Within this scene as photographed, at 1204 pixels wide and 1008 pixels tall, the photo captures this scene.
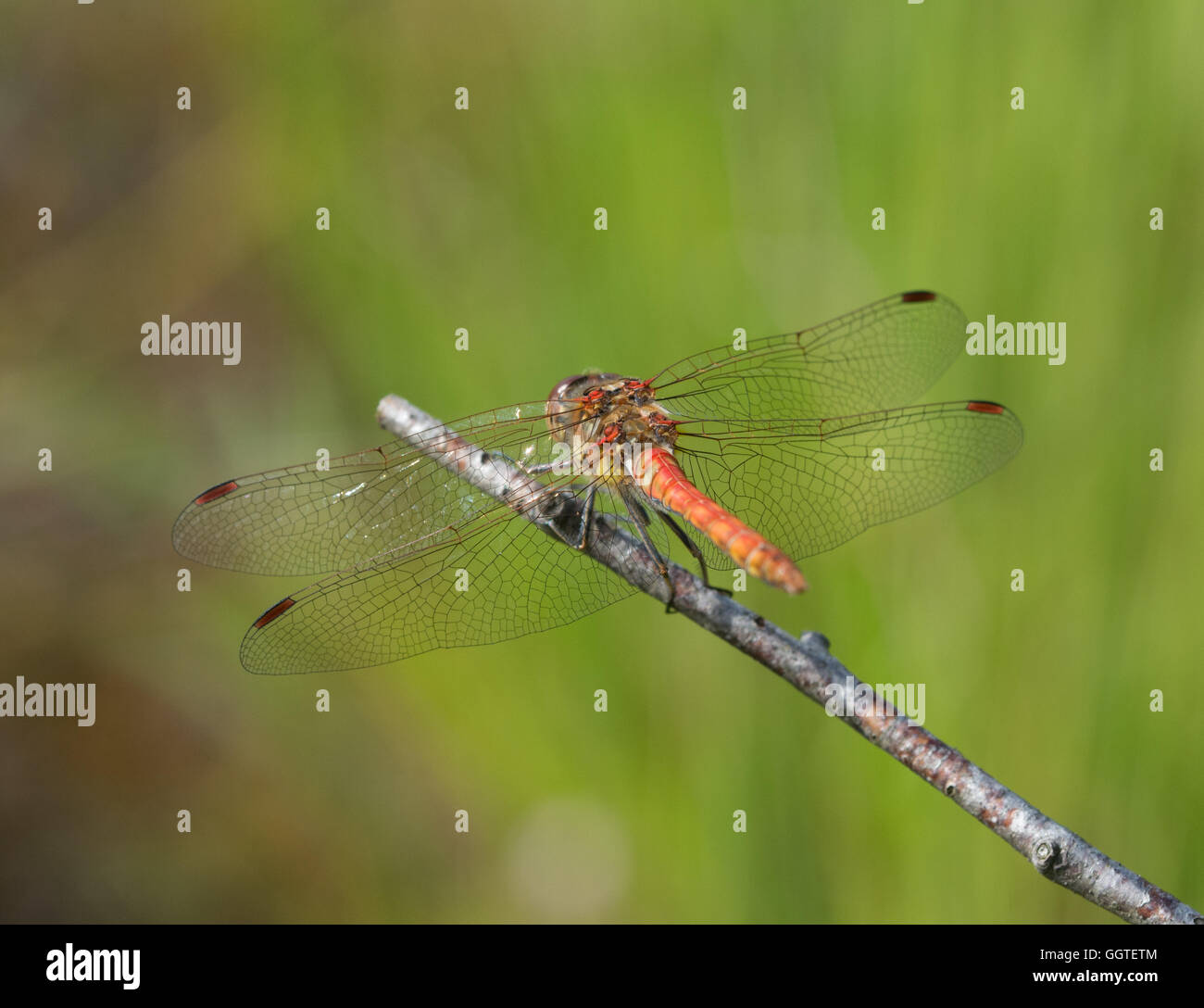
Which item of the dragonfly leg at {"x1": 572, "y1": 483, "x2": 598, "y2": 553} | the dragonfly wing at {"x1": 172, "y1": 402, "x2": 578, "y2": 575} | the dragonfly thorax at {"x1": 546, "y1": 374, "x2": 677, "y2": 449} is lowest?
the dragonfly leg at {"x1": 572, "y1": 483, "x2": 598, "y2": 553}

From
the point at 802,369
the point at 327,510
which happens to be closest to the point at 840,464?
the point at 802,369

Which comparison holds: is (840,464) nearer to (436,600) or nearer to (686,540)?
(686,540)

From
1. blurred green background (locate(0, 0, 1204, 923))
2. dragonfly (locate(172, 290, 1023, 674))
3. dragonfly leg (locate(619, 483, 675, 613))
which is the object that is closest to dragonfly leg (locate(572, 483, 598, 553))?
dragonfly (locate(172, 290, 1023, 674))

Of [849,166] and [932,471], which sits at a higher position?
[849,166]

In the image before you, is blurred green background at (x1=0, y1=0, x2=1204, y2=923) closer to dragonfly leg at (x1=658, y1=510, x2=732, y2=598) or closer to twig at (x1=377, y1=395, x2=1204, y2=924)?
dragonfly leg at (x1=658, y1=510, x2=732, y2=598)

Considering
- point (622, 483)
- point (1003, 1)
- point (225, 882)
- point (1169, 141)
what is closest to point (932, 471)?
point (622, 483)

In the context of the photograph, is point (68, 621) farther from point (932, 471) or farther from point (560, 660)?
point (932, 471)

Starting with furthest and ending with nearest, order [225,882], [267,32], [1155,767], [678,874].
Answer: [225,882] → [267,32] → [678,874] → [1155,767]
